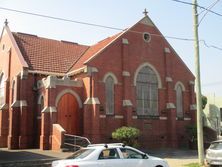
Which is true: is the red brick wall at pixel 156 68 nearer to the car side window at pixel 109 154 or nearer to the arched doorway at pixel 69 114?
the arched doorway at pixel 69 114

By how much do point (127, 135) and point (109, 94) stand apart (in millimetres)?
4413

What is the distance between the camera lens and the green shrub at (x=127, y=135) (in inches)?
1115

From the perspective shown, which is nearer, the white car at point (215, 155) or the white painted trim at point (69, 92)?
the white car at point (215, 155)

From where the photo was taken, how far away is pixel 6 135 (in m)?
33.2

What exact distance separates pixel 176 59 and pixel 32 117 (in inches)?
594

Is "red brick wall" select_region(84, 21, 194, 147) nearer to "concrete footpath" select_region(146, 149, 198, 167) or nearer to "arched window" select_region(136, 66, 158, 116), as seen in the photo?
"arched window" select_region(136, 66, 158, 116)

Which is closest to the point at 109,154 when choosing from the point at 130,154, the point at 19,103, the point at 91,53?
the point at 130,154

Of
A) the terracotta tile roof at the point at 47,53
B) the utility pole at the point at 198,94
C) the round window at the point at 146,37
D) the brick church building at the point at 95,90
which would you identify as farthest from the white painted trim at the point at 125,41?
the utility pole at the point at 198,94

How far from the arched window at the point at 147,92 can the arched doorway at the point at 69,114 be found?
5716 millimetres

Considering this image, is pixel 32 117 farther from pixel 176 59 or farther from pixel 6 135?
pixel 176 59

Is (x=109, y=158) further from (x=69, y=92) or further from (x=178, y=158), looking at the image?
(x=69, y=92)

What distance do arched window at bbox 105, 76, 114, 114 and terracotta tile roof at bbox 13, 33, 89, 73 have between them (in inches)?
195

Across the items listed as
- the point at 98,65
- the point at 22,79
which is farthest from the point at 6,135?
the point at 98,65

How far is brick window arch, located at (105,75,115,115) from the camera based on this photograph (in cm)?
3092
